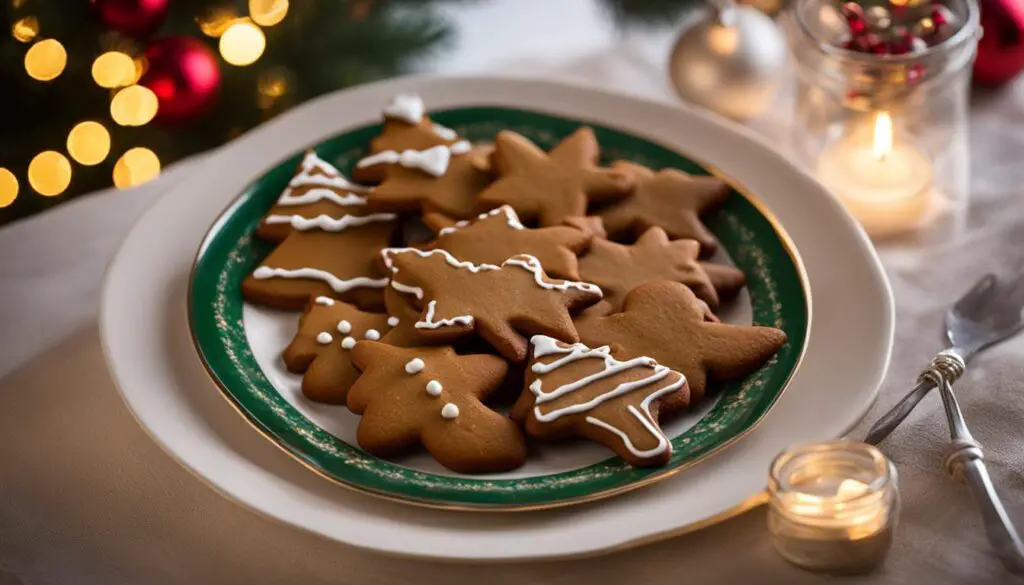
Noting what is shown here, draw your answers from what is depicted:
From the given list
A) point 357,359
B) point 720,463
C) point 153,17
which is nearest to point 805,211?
point 720,463

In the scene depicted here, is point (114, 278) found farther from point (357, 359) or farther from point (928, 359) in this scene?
point (928, 359)

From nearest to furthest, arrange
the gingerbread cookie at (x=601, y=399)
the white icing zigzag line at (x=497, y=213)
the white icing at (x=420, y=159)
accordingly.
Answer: the gingerbread cookie at (x=601, y=399) < the white icing zigzag line at (x=497, y=213) < the white icing at (x=420, y=159)

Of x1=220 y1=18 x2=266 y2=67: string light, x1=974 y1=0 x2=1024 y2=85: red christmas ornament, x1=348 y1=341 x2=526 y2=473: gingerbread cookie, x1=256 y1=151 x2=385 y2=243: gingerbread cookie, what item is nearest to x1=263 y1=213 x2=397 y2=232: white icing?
x1=256 y1=151 x2=385 y2=243: gingerbread cookie

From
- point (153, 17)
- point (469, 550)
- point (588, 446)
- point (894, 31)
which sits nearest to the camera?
point (469, 550)

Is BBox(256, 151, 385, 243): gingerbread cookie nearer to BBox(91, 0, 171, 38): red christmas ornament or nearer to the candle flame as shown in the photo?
BBox(91, 0, 171, 38): red christmas ornament

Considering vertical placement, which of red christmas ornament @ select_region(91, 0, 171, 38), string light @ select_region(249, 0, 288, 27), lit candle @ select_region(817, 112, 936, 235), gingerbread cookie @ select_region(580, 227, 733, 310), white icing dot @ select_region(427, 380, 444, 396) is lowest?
lit candle @ select_region(817, 112, 936, 235)

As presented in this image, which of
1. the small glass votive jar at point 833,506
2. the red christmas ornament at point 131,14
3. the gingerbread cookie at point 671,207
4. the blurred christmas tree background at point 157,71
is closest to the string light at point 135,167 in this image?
the blurred christmas tree background at point 157,71

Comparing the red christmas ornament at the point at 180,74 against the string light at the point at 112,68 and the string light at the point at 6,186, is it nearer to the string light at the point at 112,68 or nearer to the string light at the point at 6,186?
the string light at the point at 112,68
